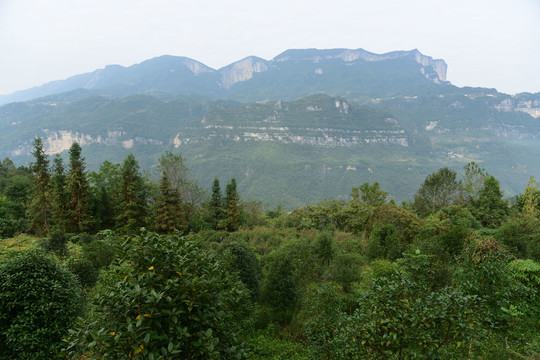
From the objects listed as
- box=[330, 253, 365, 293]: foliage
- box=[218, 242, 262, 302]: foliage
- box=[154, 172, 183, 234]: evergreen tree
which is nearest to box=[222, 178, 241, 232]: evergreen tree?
box=[154, 172, 183, 234]: evergreen tree

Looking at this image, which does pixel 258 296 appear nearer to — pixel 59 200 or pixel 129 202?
pixel 129 202

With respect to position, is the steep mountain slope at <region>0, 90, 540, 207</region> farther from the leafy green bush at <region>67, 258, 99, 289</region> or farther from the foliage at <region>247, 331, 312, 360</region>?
the foliage at <region>247, 331, 312, 360</region>

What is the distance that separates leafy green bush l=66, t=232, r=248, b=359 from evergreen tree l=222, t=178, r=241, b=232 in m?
20.5

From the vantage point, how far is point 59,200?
19.0 metres

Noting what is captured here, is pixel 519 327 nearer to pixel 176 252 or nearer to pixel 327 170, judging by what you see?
pixel 176 252

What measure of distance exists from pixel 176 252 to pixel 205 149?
459 feet

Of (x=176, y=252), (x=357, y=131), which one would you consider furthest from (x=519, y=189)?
(x=176, y=252)

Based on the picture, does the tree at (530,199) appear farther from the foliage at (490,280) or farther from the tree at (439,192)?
the foliage at (490,280)

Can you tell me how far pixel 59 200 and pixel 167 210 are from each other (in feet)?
24.2

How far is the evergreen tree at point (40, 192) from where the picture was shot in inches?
719

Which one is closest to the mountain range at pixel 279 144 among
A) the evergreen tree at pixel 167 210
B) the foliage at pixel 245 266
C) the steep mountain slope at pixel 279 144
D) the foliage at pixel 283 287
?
the steep mountain slope at pixel 279 144

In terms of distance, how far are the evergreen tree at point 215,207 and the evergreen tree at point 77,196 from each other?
904 cm

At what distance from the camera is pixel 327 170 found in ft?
405

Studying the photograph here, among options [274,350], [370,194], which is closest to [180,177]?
[370,194]
